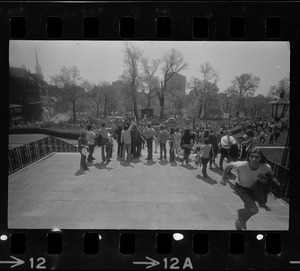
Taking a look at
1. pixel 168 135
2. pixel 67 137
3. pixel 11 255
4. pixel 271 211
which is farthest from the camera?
pixel 168 135

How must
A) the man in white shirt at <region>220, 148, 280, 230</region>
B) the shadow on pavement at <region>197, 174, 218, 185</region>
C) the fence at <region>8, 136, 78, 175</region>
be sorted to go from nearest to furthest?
the man in white shirt at <region>220, 148, 280, 230</region> < the shadow on pavement at <region>197, 174, 218, 185</region> < the fence at <region>8, 136, 78, 175</region>

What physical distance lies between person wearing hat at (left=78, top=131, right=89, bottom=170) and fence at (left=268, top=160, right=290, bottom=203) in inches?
145

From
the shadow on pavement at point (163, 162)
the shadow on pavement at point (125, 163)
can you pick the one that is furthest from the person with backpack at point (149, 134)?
the shadow on pavement at point (125, 163)

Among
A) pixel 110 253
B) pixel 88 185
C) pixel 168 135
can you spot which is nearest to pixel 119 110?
pixel 168 135

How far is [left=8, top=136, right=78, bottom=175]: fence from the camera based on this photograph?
628 cm

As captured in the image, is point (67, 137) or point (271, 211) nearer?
point (271, 211)

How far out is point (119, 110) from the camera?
20.9 feet

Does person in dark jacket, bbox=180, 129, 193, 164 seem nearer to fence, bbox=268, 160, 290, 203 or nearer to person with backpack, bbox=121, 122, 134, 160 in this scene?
person with backpack, bbox=121, 122, 134, 160

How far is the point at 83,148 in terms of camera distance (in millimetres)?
5906

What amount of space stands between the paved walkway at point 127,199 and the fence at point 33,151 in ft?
0.79

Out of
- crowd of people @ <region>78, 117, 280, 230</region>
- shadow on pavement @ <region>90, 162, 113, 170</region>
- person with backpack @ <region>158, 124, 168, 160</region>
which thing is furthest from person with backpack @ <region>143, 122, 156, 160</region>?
shadow on pavement @ <region>90, 162, 113, 170</region>
